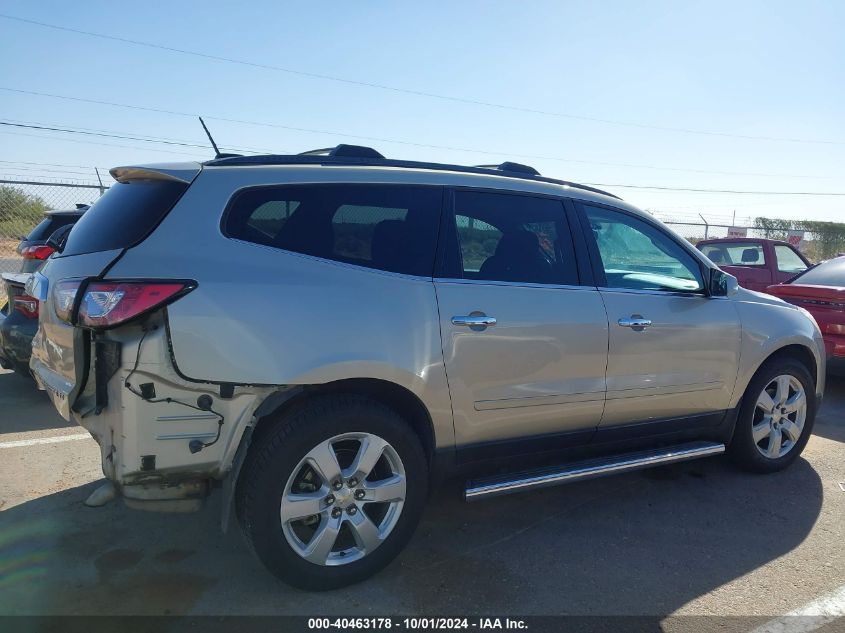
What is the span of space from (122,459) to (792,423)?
169 inches

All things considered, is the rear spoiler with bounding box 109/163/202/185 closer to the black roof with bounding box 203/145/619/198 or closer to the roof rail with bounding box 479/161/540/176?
the black roof with bounding box 203/145/619/198

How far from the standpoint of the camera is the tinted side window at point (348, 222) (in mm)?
2768

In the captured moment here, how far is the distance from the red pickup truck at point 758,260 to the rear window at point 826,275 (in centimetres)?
317

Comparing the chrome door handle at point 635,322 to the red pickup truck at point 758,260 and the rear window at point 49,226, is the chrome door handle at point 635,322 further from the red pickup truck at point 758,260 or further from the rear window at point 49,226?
the red pickup truck at point 758,260

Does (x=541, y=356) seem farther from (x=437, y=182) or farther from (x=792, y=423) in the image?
(x=792, y=423)

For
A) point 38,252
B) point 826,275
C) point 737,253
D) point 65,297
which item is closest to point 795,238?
point 737,253

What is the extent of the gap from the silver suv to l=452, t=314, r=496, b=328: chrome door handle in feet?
0.04

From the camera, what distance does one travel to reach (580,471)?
11.2 feet

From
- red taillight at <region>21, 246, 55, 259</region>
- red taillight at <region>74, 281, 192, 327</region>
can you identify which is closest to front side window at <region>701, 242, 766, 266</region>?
red taillight at <region>21, 246, 55, 259</region>

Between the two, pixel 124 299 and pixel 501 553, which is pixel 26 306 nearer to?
pixel 124 299

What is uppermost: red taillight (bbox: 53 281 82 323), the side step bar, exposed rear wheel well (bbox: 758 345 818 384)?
red taillight (bbox: 53 281 82 323)

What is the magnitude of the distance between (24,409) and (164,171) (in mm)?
3814

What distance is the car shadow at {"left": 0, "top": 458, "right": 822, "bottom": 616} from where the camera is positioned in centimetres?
279

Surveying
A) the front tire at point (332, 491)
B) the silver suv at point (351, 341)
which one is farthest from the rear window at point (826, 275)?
the front tire at point (332, 491)
